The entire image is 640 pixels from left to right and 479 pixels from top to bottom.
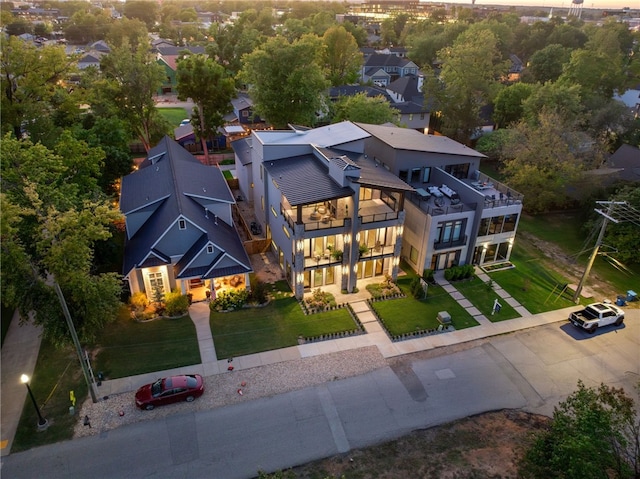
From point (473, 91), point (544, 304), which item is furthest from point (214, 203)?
point (473, 91)

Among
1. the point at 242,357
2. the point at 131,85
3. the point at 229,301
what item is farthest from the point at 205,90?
the point at 242,357

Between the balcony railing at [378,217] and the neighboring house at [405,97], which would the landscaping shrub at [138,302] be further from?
the neighboring house at [405,97]

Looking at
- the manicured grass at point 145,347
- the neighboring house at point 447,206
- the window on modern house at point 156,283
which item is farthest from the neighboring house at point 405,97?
the manicured grass at point 145,347

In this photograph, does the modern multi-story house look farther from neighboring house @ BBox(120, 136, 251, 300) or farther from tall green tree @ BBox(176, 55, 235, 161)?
tall green tree @ BBox(176, 55, 235, 161)

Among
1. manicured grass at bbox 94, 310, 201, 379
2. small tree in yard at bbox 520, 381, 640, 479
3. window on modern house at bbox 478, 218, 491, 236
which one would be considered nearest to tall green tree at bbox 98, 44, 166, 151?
manicured grass at bbox 94, 310, 201, 379

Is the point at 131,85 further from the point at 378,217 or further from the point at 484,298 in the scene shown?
the point at 484,298

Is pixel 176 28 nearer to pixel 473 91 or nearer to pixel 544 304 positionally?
pixel 473 91
